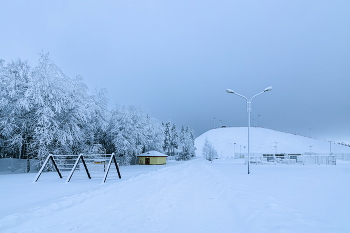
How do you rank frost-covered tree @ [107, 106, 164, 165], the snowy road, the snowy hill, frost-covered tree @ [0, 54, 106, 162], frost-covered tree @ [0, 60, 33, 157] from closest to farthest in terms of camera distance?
the snowy road → frost-covered tree @ [0, 60, 33, 157] → frost-covered tree @ [0, 54, 106, 162] → frost-covered tree @ [107, 106, 164, 165] → the snowy hill

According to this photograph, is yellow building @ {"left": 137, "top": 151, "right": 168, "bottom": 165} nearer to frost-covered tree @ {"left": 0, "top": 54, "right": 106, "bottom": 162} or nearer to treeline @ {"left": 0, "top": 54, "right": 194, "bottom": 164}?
treeline @ {"left": 0, "top": 54, "right": 194, "bottom": 164}

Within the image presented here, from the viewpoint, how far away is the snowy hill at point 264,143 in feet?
454

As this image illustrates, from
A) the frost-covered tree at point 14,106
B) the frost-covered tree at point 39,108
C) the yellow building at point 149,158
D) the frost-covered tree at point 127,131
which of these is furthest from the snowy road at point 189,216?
the yellow building at point 149,158

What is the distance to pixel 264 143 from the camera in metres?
147

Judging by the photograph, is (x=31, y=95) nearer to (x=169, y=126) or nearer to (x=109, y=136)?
(x=109, y=136)

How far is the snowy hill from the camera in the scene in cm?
13825

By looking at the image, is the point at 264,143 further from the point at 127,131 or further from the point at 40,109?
the point at 40,109

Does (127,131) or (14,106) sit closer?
(14,106)

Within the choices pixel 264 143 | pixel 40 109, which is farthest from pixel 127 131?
pixel 264 143

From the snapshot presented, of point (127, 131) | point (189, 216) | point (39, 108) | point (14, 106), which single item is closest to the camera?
point (189, 216)

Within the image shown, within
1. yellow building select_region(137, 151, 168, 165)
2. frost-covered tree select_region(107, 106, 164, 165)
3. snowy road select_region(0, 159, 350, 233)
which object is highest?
frost-covered tree select_region(107, 106, 164, 165)

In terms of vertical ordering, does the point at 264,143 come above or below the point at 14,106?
below

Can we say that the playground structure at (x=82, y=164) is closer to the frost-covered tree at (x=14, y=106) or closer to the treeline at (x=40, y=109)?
the treeline at (x=40, y=109)

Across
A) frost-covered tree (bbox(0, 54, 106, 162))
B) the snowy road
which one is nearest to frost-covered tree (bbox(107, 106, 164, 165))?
frost-covered tree (bbox(0, 54, 106, 162))
